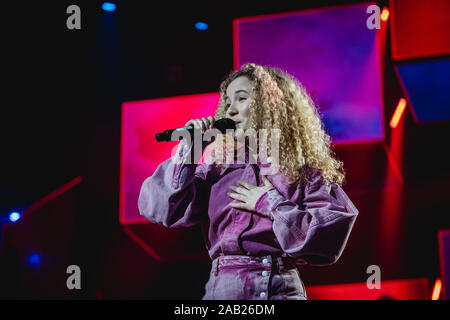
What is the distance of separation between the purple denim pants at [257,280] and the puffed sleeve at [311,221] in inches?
2.2

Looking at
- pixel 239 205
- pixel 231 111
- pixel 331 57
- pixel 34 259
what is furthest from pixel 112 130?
pixel 239 205

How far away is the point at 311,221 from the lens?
190 centimetres

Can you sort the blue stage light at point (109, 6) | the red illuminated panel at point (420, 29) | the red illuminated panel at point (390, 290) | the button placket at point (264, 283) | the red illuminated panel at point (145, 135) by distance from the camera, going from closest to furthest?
the button placket at point (264, 283)
the red illuminated panel at point (420, 29)
the red illuminated panel at point (390, 290)
the red illuminated panel at point (145, 135)
the blue stage light at point (109, 6)

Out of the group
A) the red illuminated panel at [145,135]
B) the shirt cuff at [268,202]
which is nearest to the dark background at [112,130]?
the red illuminated panel at [145,135]

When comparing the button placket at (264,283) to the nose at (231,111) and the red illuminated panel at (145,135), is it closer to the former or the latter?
the nose at (231,111)

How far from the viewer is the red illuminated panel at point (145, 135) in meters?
3.00

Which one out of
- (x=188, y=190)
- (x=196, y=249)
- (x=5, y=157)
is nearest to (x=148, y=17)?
(x=5, y=157)

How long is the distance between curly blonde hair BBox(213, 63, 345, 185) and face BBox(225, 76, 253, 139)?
0.02 meters

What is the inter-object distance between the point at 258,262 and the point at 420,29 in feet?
4.74

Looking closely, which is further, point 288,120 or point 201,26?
point 201,26

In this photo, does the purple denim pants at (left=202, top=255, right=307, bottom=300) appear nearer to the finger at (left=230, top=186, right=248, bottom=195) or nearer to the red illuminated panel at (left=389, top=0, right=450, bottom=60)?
the finger at (left=230, top=186, right=248, bottom=195)

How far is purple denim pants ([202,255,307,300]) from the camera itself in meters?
1.88

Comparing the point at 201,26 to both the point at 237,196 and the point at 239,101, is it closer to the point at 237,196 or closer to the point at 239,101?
the point at 239,101

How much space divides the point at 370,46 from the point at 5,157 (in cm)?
172
